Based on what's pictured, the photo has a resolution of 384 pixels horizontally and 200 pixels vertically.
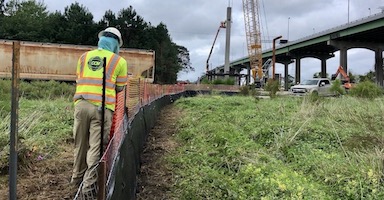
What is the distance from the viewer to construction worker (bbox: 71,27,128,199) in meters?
4.33

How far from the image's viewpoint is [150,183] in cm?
561

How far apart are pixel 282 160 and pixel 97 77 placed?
3.33 meters

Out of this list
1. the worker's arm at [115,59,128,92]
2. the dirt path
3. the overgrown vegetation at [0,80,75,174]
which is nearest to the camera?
the worker's arm at [115,59,128,92]

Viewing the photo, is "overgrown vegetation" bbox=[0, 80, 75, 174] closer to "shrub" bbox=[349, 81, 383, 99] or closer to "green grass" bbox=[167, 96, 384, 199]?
"green grass" bbox=[167, 96, 384, 199]

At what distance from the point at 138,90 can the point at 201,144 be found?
192cm

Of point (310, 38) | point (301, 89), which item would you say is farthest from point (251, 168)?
point (310, 38)


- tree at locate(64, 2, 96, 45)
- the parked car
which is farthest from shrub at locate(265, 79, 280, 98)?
tree at locate(64, 2, 96, 45)

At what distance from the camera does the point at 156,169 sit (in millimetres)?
6289

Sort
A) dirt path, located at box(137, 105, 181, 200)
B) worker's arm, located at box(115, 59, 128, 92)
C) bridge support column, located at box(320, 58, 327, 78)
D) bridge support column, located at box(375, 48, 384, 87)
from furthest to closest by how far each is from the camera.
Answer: bridge support column, located at box(320, 58, 327, 78) < bridge support column, located at box(375, 48, 384, 87) < dirt path, located at box(137, 105, 181, 200) < worker's arm, located at box(115, 59, 128, 92)

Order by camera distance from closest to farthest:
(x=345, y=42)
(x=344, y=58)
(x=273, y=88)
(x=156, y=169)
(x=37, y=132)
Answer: (x=156, y=169) → (x=37, y=132) → (x=273, y=88) → (x=344, y=58) → (x=345, y=42)

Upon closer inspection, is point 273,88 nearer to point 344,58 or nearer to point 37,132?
point 37,132

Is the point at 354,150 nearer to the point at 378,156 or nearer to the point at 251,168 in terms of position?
the point at 378,156

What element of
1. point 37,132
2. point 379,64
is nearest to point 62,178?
point 37,132

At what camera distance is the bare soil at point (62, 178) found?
4.26m
